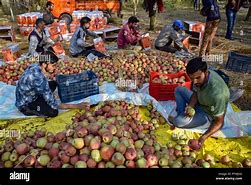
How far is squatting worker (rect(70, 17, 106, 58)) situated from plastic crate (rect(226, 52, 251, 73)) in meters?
3.17

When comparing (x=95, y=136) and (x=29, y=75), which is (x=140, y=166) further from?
(x=29, y=75)

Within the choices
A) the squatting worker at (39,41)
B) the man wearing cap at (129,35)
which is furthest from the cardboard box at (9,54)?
the man wearing cap at (129,35)

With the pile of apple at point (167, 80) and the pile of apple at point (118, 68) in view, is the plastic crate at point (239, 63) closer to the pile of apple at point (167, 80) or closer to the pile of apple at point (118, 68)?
the pile of apple at point (118, 68)

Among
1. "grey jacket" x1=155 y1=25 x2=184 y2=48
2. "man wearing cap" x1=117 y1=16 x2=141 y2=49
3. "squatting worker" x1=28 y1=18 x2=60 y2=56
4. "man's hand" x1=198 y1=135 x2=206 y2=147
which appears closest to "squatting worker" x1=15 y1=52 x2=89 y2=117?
"man's hand" x1=198 y1=135 x2=206 y2=147

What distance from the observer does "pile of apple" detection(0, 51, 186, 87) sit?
657 cm

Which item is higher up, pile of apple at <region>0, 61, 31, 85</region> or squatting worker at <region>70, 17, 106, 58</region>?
squatting worker at <region>70, 17, 106, 58</region>

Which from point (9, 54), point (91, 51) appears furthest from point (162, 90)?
point (9, 54)

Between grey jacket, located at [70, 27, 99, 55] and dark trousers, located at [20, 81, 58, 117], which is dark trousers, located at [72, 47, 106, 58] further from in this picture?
dark trousers, located at [20, 81, 58, 117]

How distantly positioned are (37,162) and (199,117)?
2371 mm

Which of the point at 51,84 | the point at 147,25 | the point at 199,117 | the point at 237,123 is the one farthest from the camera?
the point at 147,25

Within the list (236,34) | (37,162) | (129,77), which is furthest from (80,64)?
(236,34)

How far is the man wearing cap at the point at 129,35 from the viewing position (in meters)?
8.48

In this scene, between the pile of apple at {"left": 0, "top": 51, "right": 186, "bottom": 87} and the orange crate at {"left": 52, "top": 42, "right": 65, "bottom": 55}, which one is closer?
the pile of apple at {"left": 0, "top": 51, "right": 186, "bottom": 87}

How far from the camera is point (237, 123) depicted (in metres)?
4.88
